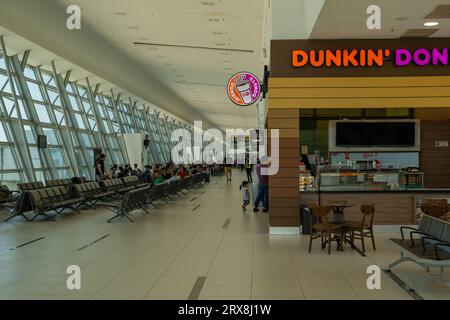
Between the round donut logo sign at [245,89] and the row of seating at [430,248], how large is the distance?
24.0ft

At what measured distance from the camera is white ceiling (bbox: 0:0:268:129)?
529 inches

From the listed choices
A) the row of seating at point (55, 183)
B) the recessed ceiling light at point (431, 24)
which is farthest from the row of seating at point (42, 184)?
the recessed ceiling light at point (431, 24)

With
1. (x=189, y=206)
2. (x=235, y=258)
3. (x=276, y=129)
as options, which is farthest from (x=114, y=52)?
(x=235, y=258)

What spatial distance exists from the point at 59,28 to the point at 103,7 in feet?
5.16

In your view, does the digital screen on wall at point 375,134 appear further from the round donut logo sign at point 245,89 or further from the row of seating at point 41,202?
the row of seating at point 41,202

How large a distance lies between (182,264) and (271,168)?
3730 mm

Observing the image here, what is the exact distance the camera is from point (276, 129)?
10.1 metres

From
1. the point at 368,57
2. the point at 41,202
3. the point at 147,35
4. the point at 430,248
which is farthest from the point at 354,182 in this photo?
the point at 147,35

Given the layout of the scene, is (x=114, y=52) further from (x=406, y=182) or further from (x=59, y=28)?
(x=406, y=182)

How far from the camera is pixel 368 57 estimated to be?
32.7ft

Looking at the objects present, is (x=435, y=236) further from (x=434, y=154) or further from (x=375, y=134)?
(x=434, y=154)

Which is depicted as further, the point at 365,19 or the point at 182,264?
the point at 365,19

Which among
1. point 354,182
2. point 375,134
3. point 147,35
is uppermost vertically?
point 147,35

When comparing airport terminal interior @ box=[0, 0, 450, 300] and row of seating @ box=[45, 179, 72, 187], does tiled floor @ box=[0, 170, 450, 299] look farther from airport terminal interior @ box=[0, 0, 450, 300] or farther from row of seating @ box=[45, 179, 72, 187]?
row of seating @ box=[45, 179, 72, 187]
